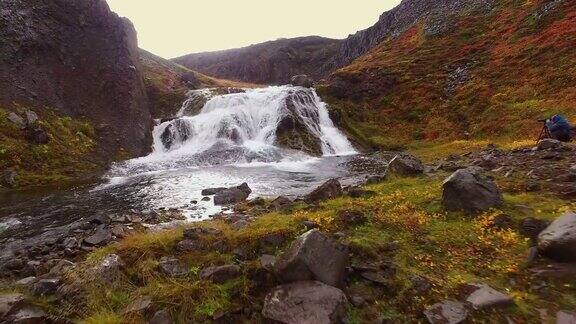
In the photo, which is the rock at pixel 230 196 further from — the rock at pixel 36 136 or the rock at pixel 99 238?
the rock at pixel 36 136

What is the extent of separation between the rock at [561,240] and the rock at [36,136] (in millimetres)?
29528

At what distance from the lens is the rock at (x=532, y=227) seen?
766 centimetres

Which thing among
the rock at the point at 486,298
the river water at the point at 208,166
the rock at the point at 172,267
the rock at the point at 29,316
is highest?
the rock at the point at 486,298

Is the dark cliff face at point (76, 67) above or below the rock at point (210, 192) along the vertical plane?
above

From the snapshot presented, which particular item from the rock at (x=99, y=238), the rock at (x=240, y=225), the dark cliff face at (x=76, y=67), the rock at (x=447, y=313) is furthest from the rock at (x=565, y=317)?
the dark cliff face at (x=76, y=67)

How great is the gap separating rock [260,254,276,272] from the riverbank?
0.9 inches

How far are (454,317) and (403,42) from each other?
6464 centimetres

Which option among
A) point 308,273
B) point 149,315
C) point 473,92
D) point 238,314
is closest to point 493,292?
point 308,273

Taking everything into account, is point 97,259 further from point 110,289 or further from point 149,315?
point 149,315

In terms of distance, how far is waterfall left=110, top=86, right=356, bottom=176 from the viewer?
107 feet

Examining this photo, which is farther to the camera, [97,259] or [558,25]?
[558,25]

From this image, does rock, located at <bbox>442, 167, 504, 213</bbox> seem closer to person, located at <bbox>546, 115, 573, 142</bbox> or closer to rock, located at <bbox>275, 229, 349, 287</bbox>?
rock, located at <bbox>275, 229, 349, 287</bbox>

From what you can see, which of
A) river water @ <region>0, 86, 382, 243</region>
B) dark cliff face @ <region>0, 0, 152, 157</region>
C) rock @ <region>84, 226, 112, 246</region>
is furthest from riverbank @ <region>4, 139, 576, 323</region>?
dark cliff face @ <region>0, 0, 152, 157</region>

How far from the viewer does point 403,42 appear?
64062mm
